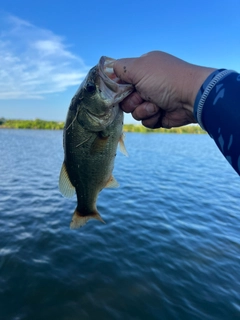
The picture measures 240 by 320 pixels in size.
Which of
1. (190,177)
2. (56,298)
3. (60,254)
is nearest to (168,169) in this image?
(190,177)

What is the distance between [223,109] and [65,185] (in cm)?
221

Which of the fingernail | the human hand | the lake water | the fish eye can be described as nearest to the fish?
the fish eye

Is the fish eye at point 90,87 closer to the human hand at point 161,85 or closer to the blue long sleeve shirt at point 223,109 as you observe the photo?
the human hand at point 161,85

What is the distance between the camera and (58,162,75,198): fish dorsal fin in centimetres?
326

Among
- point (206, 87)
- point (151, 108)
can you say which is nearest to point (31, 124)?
point (151, 108)

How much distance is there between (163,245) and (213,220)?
12.2 ft

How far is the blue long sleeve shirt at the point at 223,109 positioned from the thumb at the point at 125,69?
3.00 ft

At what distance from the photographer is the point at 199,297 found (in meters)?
6.26

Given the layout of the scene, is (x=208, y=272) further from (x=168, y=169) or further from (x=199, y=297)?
(x=168, y=169)

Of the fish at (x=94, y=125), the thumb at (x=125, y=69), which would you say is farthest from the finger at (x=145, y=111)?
the thumb at (x=125, y=69)

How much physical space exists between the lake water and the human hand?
458 cm

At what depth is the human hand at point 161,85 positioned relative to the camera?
89.2 inches

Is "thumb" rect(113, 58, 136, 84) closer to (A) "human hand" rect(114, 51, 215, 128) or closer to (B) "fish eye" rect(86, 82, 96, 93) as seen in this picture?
(A) "human hand" rect(114, 51, 215, 128)

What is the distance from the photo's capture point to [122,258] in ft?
25.2
